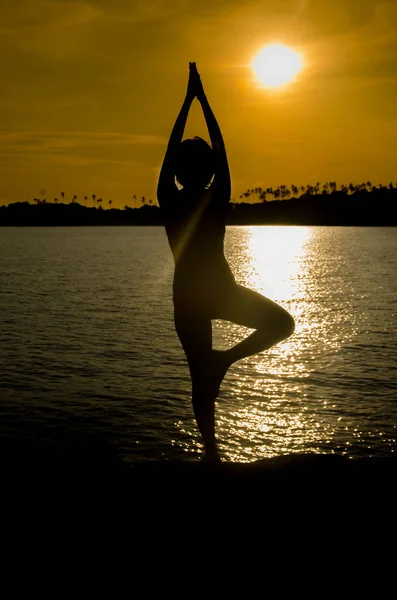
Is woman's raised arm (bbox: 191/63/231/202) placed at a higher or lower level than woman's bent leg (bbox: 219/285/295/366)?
higher

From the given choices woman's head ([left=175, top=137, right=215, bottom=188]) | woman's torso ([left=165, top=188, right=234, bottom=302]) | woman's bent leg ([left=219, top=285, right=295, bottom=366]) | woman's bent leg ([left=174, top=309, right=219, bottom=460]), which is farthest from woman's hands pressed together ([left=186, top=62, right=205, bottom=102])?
woman's bent leg ([left=174, top=309, right=219, bottom=460])

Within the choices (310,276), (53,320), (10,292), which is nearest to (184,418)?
(53,320)

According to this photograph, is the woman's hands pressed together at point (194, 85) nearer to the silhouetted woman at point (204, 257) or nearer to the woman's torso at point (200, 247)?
the silhouetted woman at point (204, 257)

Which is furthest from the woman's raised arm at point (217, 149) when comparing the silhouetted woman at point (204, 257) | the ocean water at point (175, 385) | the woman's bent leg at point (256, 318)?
the ocean water at point (175, 385)

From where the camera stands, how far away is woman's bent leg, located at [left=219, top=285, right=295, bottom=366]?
738 cm

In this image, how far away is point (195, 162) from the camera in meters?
7.50

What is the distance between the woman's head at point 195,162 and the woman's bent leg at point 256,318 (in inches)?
51.5

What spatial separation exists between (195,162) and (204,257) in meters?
1.07

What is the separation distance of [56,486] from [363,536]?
3493 millimetres

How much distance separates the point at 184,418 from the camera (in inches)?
679

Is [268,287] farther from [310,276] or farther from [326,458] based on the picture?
[326,458]

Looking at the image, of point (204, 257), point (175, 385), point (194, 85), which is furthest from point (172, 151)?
point (175, 385)

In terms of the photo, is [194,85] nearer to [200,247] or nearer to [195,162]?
[195,162]

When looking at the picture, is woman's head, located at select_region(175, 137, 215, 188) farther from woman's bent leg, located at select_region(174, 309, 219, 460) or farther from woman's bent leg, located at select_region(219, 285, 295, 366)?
woman's bent leg, located at select_region(174, 309, 219, 460)
